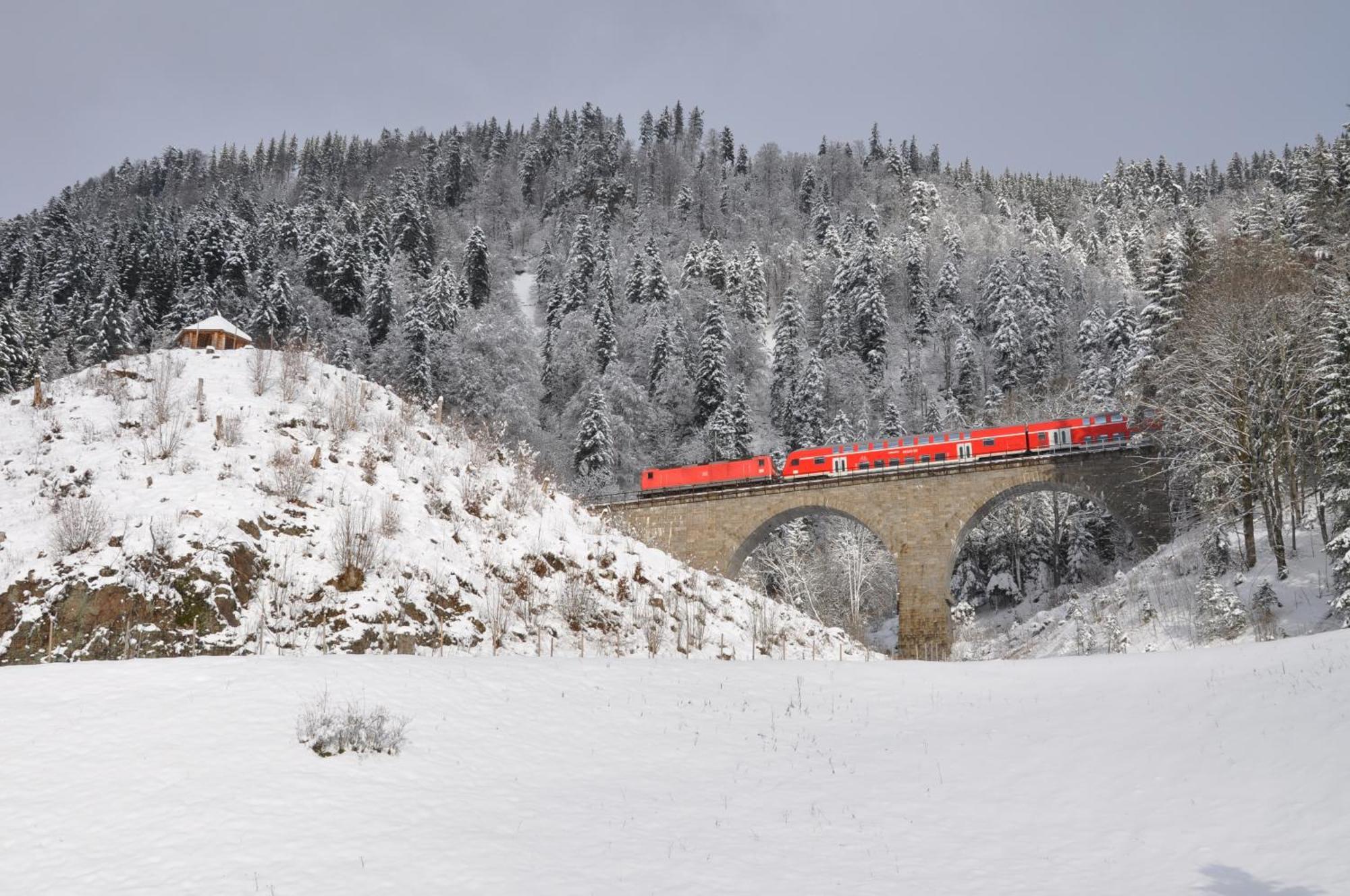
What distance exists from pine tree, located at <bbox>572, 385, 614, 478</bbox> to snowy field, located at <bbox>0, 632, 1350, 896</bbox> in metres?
38.9

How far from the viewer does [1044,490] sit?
114ft

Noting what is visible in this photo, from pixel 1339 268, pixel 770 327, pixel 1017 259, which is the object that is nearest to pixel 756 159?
pixel 770 327

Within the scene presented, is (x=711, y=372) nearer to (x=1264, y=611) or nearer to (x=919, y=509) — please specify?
(x=919, y=509)

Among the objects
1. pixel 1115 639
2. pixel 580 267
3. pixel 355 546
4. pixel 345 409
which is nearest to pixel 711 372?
pixel 580 267

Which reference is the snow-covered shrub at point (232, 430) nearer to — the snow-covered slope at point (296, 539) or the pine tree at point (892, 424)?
the snow-covered slope at point (296, 539)

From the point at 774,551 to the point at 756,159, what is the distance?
404 feet

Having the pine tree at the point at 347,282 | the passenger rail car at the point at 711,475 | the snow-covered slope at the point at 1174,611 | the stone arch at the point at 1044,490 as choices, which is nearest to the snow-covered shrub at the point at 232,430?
the snow-covered slope at the point at 1174,611

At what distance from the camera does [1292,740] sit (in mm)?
7656

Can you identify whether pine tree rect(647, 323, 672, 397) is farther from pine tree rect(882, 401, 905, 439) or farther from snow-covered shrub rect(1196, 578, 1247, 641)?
snow-covered shrub rect(1196, 578, 1247, 641)

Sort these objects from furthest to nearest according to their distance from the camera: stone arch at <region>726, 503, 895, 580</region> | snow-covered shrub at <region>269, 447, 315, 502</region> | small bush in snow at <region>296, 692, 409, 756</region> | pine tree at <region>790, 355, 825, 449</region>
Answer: pine tree at <region>790, 355, 825, 449</region>, stone arch at <region>726, 503, 895, 580</region>, snow-covered shrub at <region>269, 447, 315, 502</region>, small bush in snow at <region>296, 692, 409, 756</region>

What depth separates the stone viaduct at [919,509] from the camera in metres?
33.1

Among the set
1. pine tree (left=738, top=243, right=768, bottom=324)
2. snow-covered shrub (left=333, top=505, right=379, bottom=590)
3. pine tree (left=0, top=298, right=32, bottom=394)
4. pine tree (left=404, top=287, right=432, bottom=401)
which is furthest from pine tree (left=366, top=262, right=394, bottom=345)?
snow-covered shrub (left=333, top=505, right=379, bottom=590)

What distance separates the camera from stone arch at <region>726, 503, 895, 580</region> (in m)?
37.4

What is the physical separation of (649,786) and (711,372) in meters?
53.2
